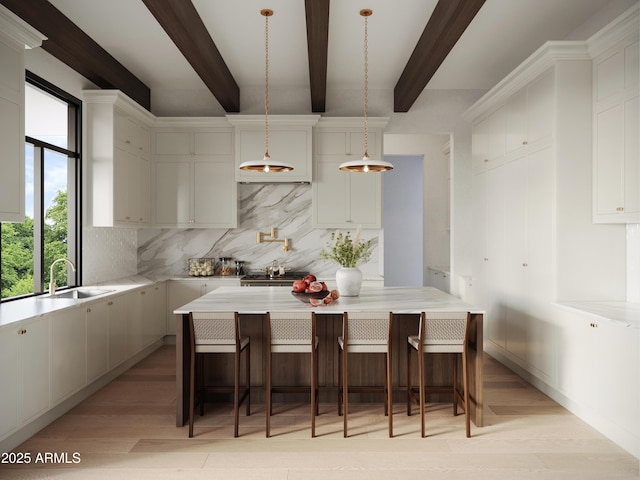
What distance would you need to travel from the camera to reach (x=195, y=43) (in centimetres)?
385

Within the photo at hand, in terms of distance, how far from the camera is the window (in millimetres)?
3814

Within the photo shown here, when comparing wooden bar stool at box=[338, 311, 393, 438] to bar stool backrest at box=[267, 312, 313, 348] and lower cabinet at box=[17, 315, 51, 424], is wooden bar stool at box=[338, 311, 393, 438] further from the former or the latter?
lower cabinet at box=[17, 315, 51, 424]

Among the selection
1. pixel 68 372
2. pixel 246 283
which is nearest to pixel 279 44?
pixel 246 283

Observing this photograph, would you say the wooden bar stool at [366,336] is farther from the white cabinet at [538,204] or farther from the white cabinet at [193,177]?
the white cabinet at [193,177]

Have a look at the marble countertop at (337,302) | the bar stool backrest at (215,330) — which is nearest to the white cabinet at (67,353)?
the marble countertop at (337,302)

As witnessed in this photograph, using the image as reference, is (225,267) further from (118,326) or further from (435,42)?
(435,42)

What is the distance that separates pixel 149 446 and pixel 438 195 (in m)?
5.64

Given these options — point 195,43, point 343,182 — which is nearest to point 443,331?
point 343,182

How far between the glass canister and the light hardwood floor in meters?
2.20

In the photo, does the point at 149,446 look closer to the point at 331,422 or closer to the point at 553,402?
the point at 331,422

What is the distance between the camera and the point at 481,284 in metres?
5.03

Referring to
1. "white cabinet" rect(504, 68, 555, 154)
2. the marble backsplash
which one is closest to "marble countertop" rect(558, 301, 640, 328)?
"white cabinet" rect(504, 68, 555, 154)

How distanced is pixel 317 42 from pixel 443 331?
252 centimetres

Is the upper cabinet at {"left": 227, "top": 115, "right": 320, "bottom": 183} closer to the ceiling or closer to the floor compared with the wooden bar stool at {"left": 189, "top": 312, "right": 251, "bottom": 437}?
closer to the ceiling
